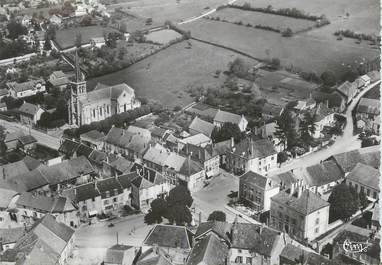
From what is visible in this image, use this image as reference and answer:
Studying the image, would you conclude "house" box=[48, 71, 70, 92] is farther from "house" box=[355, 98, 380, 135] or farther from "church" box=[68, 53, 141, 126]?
"house" box=[355, 98, 380, 135]

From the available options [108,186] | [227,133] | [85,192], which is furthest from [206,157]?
[85,192]

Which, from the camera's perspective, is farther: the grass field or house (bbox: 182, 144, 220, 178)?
the grass field

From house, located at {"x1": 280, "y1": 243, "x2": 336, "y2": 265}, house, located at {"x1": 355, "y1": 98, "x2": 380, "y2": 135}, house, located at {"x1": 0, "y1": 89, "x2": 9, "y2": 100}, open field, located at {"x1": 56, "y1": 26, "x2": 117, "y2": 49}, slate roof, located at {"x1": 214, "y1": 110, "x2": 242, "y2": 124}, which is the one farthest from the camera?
open field, located at {"x1": 56, "y1": 26, "x2": 117, "y2": 49}

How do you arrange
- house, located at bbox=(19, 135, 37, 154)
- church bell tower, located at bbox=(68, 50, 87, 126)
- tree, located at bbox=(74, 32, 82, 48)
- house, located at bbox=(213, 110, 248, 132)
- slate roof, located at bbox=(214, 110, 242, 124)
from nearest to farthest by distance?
house, located at bbox=(19, 135, 37, 154), house, located at bbox=(213, 110, 248, 132), slate roof, located at bbox=(214, 110, 242, 124), church bell tower, located at bbox=(68, 50, 87, 126), tree, located at bbox=(74, 32, 82, 48)

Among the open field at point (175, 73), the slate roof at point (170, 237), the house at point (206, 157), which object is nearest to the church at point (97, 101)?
the open field at point (175, 73)

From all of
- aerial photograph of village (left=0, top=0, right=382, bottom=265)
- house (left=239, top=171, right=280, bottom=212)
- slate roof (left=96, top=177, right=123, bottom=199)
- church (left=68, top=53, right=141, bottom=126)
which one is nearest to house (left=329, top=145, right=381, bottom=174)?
aerial photograph of village (left=0, top=0, right=382, bottom=265)

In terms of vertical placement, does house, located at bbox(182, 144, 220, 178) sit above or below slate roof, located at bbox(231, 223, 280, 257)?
below

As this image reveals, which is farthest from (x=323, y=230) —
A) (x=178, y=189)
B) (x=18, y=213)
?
(x=18, y=213)

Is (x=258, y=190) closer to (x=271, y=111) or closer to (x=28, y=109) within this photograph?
(x=271, y=111)
